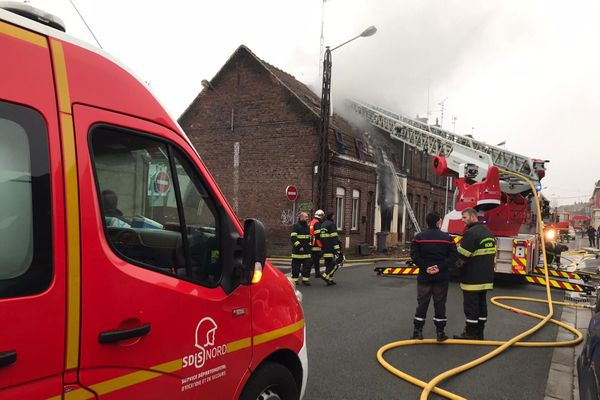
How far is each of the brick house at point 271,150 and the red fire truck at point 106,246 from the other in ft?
47.7

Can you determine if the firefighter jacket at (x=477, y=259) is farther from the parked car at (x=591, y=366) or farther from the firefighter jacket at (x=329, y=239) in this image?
the firefighter jacket at (x=329, y=239)

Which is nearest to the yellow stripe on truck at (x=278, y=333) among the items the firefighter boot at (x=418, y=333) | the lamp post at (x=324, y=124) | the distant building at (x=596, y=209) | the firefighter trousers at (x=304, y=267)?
the firefighter boot at (x=418, y=333)

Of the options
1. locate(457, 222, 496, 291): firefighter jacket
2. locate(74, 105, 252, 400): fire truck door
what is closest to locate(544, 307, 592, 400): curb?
locate(457, 222, 496, 291): firefighter jacket

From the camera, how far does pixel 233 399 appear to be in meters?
2.29

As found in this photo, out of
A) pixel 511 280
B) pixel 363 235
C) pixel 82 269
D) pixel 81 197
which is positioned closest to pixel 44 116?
pixel 81 197

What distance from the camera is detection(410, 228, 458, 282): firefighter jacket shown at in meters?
5.49

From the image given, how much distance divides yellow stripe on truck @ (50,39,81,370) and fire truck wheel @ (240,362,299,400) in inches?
44.9

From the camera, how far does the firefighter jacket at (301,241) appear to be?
9.54 meters

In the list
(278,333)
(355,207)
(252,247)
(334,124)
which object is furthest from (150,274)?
(334,124)

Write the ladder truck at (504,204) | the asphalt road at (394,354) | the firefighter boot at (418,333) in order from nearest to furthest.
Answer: the asphalt road at (394,354) → the firefighter boot at (418,333) → the ladder truck at (504,204)

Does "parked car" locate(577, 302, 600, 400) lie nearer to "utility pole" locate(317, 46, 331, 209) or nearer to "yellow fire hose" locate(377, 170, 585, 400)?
"yellow fire hose" locate(377, 170, 585, 400)

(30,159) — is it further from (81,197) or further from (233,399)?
(233,399)

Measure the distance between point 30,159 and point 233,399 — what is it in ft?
5.05

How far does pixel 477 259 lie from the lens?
5.77 meters
